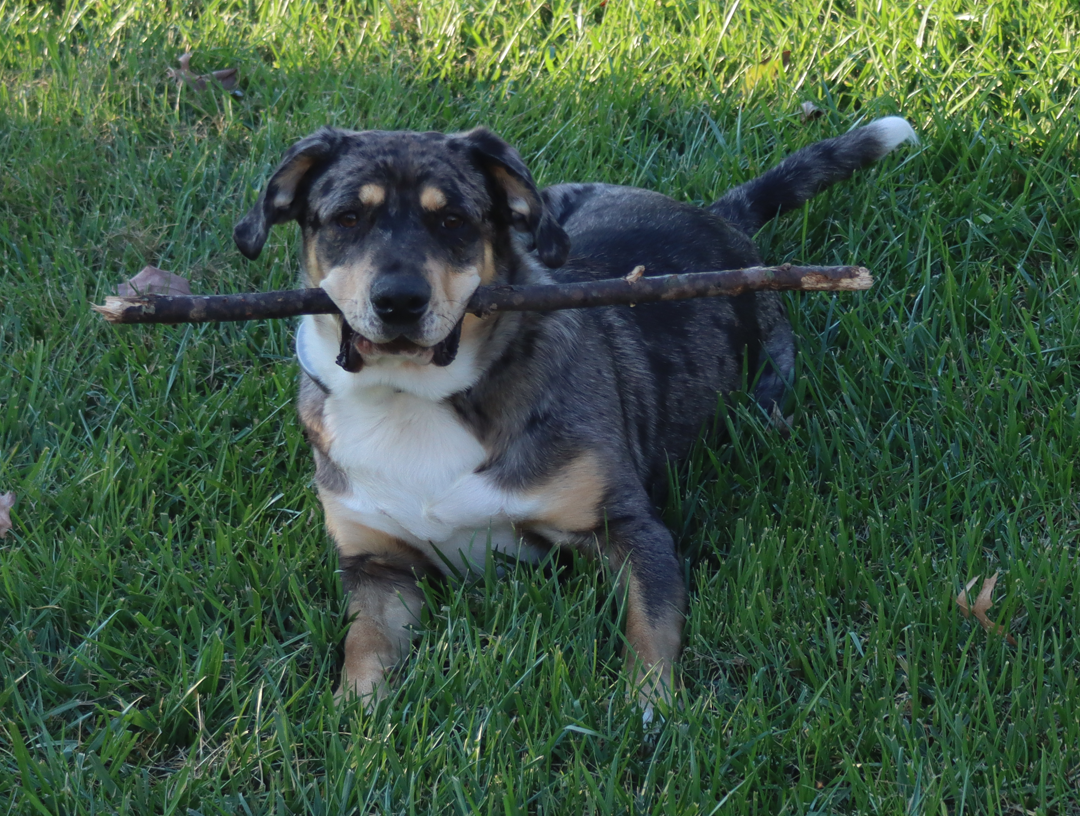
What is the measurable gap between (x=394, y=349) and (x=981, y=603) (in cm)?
182

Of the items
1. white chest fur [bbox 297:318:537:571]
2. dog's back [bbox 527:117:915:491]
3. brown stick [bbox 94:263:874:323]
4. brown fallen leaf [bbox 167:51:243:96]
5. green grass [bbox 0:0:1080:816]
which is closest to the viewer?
green grass [bbox 0:0:1080:816]

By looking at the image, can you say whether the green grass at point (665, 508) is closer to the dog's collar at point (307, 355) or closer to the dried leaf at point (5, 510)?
the dried leaf at point (5, 510)

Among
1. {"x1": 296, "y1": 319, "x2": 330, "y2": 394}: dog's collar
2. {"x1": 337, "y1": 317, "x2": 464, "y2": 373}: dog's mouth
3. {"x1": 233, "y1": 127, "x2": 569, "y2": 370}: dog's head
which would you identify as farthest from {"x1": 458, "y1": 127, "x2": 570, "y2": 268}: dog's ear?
{"x1": 296, "y1": 319, "x2": 330, "y2": 394}: dog's collar

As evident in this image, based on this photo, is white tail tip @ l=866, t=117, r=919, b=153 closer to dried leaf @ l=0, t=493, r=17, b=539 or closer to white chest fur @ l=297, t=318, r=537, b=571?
white chest fur @ l=297, t=318, r=537, b=571

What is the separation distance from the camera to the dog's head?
3.32 meters

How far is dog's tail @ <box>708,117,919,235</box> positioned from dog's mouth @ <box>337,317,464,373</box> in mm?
1990

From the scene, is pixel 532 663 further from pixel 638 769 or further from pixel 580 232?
pixel 580 232

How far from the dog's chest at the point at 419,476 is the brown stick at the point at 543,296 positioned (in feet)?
1.35

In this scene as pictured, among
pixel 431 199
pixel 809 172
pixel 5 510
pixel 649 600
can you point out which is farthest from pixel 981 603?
pixel 5 510

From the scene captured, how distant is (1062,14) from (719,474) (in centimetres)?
325

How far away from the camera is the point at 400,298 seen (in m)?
3.23

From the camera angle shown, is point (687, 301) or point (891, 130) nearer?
point (687, 301)

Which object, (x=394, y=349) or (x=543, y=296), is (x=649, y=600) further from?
(x=394, y=349)

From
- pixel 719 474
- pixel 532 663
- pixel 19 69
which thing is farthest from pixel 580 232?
pixel 19 69
